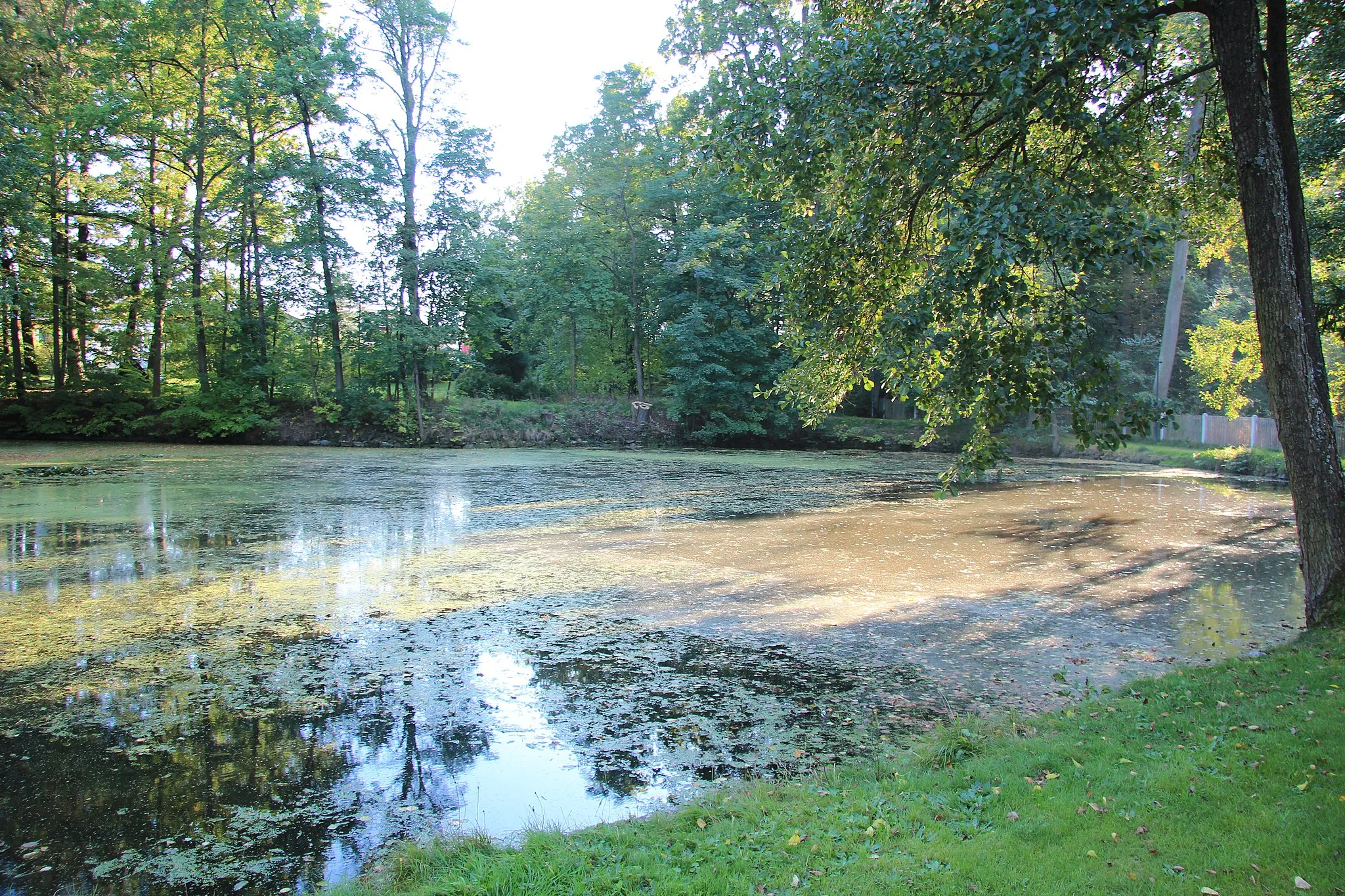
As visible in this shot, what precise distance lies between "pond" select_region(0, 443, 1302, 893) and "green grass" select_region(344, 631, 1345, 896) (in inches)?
17.9

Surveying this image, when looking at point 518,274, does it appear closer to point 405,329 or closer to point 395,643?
point 405,329

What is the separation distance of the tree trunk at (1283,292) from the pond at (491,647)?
1.22 meters

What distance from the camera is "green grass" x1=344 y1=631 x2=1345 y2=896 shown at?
280cm

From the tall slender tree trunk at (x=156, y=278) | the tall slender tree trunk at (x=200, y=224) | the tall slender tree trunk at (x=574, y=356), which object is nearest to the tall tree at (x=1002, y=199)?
the tall slender tree trunk at (x=574, y=356)

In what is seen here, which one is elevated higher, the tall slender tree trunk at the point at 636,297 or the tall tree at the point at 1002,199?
the tall slender tree trunk at the point at 636,297

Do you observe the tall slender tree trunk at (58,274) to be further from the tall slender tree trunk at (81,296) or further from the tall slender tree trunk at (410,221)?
the tall slender tree trunk at (410,221)

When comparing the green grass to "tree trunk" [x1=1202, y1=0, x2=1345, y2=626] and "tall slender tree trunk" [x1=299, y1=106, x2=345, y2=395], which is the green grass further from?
"tall slender tree trunk" [x1=299, y1=106, x2=345, y2=395]

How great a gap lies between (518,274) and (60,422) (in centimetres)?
1457

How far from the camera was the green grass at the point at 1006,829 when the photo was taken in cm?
280

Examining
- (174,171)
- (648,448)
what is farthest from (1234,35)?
(174,171)

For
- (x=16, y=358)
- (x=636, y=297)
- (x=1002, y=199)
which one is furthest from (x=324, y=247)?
(x=1002, y=199)

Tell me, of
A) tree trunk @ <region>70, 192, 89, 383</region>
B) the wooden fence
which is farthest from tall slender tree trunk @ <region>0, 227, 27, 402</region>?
the wooden fence

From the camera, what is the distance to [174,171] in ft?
85.7

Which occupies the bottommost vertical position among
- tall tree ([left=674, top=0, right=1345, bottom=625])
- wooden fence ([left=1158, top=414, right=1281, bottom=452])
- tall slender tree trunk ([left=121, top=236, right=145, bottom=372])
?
wooden fence ([left=1158, top=414, right=1281, bottom=452])
